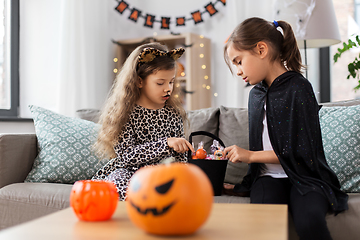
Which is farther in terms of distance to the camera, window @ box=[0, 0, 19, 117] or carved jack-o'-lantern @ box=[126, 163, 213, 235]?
window @ box=[0, 0, 19, 117]

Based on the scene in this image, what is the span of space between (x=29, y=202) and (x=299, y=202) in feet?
3.60

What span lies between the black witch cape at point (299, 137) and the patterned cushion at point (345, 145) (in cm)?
20

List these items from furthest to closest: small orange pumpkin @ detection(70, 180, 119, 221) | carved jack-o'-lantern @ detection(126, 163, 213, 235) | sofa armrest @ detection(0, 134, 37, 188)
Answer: sofa armrest @ detection(0, 134, 37, 188) < small orange pumpkin @ detection(70, 180, 119, 221) < carved jack-o'-lantern @ detection(126, 163, 213, 235)

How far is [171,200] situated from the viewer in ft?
2.02

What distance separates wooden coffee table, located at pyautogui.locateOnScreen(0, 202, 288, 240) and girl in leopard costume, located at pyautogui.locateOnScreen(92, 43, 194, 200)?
0.72m

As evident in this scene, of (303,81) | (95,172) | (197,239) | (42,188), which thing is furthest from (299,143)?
(42,188)

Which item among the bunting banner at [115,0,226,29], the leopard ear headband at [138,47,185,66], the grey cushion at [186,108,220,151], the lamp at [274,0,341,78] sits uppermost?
the bunting banner at [115,0,226,29]

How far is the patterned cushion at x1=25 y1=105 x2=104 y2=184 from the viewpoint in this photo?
5.84 ft

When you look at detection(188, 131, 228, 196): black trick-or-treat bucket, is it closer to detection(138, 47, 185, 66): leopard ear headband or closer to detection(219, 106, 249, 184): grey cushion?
detection(219, 106, 249, 184): grey cushion

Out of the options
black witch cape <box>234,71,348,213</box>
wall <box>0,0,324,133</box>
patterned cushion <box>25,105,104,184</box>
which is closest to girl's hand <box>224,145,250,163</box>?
black witch cape <box>234,71,348,213</box>

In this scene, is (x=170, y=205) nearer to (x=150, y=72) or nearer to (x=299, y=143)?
(x=299, y=143)

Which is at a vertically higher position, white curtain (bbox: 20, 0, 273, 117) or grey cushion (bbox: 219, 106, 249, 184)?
white curtain (bbox: 20, 0, 273, 117)

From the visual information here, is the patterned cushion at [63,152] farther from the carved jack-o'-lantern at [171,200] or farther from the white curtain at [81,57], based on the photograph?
the carved jack-o'-lantern at [171,200]

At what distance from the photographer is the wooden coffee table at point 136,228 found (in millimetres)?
668
